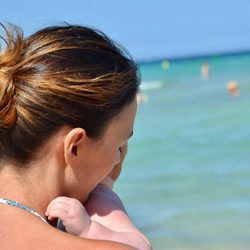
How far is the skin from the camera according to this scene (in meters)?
1.23

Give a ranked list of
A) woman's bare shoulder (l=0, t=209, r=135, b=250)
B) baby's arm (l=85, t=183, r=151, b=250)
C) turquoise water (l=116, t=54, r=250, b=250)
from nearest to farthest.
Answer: woman's bare shoulder (l=0, t=209, r=135, b=250) < baby's arm (l=85, t=183, r=151, b=250) < turquoise water (l=116, t=54, r=250, b=250)

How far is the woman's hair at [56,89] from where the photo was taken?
1243 mm

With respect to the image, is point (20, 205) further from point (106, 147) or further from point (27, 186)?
point (106, 147)

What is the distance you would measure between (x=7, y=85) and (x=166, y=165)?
5.37 metres

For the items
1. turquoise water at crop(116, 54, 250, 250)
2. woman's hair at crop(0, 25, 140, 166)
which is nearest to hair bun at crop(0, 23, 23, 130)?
woman's hair at crop(0, 25, 140, 166)

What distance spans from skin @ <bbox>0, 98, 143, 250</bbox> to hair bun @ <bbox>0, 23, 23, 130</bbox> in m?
0.08

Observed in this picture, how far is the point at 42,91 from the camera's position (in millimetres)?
1246

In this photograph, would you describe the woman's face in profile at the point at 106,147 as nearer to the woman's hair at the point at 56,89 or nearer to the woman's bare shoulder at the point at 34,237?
the woman's hair at the point at 56,89

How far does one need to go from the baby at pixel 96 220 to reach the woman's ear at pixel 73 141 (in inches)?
3.6

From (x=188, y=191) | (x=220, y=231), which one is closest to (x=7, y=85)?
(x=220, y=231)

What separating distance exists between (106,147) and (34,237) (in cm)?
21

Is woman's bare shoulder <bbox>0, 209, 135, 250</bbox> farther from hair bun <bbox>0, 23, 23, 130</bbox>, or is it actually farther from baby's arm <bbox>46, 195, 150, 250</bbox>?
hair bun <bbox>0, 23, 23, 130</bbox>

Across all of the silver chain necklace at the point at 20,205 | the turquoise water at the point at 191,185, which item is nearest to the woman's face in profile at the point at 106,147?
the silver chain necklace at the point at 20,205

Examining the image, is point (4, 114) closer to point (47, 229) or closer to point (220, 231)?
point (47, 229)
